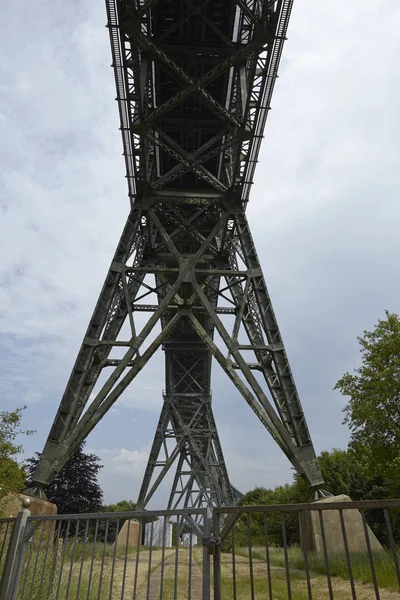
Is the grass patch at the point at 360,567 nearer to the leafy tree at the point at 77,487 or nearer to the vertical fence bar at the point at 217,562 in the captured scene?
the vertical fence bar at the point at 217,562

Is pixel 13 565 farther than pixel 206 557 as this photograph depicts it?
Yes

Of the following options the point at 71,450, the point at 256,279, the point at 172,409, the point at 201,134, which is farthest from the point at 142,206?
the point at 172,409

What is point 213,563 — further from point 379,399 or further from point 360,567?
point 379,399

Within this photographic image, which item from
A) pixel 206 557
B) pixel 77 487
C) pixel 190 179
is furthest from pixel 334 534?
pixel 77 487

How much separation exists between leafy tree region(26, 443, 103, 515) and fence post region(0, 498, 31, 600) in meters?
33.6

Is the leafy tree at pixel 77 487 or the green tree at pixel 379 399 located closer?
the green tree at pixel 379 399

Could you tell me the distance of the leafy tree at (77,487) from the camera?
1403 inches

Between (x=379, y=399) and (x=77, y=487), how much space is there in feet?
99.8

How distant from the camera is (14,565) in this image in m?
4.35

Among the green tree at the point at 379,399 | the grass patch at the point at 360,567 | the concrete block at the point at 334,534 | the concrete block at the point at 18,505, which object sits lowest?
the grass patch at the point at 360,567

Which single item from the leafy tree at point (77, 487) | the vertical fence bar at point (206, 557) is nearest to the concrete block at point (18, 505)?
the vertical fence bar at point (206, 557)

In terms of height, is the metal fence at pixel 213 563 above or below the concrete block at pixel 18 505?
below

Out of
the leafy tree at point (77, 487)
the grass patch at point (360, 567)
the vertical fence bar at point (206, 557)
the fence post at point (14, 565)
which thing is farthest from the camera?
the leafy tree at point (77, 487)

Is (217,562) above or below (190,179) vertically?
below
